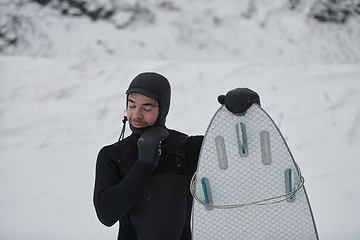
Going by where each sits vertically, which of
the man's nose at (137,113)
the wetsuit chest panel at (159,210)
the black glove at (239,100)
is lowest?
the wetsuit chest panel at (159,210)

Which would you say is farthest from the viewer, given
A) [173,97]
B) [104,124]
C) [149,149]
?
[173,97]

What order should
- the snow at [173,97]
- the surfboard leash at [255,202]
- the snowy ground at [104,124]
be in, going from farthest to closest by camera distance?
the snow at [173,97]
the snowy ground at [104,124]
the surfboard leash at [255,202]

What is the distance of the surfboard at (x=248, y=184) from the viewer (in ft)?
5.76

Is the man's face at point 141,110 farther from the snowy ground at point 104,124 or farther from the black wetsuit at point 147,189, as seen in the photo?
the snowy ground at point 104,124

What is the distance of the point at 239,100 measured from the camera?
1612 millimetres

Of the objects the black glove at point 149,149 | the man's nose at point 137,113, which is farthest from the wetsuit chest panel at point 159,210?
the man's nose at point 137,113

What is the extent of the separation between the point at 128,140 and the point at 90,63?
4.30 m

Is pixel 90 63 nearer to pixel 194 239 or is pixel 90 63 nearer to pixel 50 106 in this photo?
pixel 50 106

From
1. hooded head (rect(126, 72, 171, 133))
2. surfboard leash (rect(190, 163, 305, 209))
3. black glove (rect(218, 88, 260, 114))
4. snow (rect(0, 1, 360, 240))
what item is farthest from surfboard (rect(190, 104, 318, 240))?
snow (rect(0, 1, 360, 240))

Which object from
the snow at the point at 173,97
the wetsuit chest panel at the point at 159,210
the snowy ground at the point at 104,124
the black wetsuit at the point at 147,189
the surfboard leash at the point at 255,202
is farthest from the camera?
the snow at the point at 173,97

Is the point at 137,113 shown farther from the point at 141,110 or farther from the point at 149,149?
the point at 149,149

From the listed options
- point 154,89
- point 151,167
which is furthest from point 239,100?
point 151,167

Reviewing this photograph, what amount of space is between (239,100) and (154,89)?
42 centimetres

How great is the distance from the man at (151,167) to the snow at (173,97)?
1651 millimetres
